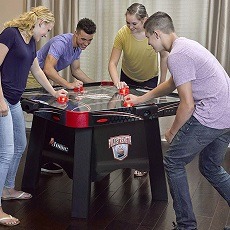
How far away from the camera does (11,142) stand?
3039 mm

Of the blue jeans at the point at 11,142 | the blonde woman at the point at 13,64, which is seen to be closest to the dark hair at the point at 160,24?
the blonde woman at the point at 13,64

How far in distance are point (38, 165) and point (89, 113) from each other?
88cm

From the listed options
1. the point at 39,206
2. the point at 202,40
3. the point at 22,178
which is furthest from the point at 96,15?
the point at 39,206

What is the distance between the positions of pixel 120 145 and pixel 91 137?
12.1 inches

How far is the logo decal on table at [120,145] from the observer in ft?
10.8

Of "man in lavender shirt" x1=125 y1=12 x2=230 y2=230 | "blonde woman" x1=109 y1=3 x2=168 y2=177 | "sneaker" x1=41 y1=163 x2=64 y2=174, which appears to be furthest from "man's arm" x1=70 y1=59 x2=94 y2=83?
"man in lavender shirt" x1=125 y1=12 x2=230 y2=230

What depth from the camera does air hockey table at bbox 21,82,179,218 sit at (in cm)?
305

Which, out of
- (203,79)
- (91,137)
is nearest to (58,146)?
(91,137)

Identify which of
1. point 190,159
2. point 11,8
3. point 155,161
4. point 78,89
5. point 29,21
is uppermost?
point 11,8

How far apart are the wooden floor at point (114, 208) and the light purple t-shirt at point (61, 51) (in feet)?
3.19

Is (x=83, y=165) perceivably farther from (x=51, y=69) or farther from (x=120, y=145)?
(x=51, y=69)

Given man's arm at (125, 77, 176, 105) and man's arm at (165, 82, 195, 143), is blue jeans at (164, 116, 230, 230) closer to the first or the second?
man's arm at (165, 82, 195, 143)

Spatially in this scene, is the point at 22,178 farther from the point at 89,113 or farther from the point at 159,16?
the point at 159,16

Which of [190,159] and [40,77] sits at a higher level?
[40,77]
